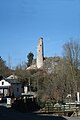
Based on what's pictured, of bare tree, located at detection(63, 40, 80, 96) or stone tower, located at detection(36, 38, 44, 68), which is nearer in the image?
bare tree, located at detection(63, 40, 80, 96)

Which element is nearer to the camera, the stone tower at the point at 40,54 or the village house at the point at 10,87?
the village house at the point at 10,87

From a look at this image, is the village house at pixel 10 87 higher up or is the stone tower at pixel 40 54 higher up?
the stone tower at pixel 40 54

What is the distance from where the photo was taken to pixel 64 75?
8038 cm

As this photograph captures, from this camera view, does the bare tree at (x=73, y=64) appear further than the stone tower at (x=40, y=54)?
No

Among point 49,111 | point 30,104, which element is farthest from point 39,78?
point 49,111

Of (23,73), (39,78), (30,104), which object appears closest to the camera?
(30,104)

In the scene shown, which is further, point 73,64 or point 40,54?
point 40,54

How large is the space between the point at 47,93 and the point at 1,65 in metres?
58.1

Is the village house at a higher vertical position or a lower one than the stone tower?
lower

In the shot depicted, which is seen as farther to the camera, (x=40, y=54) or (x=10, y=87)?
(x=40, y=54)

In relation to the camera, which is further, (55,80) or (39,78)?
(39,78)

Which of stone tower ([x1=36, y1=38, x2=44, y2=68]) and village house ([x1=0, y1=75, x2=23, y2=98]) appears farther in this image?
stone tower ([x1=36, y1=38, x2=44, y2=68])

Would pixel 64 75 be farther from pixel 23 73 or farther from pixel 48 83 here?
pixel 23 73

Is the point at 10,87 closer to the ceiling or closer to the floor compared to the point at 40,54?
closer to the floor
